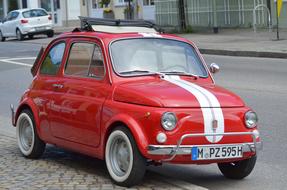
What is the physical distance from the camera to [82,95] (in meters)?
7.42

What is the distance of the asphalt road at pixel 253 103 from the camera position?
737 cm

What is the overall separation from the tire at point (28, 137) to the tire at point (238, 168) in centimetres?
218

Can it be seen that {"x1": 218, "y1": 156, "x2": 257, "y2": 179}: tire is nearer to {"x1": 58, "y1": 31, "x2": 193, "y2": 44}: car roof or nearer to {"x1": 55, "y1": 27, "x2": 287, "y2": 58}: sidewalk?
{"x1": 58, "y1": 31, "x2": 193, "y2": 44}: car roof

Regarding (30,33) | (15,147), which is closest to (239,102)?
(15,147)

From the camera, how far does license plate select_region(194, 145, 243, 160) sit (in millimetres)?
6547

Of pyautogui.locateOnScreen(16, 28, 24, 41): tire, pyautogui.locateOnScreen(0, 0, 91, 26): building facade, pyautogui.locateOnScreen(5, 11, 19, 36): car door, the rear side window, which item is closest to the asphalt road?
pyautogui.locateOnScreen(16, 28, 24, 41): tire

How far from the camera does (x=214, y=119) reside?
662 cm

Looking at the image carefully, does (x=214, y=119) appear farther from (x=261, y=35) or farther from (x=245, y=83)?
(x=261, y=35)

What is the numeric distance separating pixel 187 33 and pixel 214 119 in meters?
25.6

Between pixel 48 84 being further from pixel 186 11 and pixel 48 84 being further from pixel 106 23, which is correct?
pixel 186 11

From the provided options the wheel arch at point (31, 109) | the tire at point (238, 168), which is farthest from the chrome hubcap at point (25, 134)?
the tire at point (238, 168)

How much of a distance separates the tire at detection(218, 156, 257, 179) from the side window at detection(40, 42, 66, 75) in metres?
2.23

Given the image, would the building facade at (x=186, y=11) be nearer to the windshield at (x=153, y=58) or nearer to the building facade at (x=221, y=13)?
the building facade at (x=221, y=13)

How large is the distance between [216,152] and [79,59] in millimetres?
2076
